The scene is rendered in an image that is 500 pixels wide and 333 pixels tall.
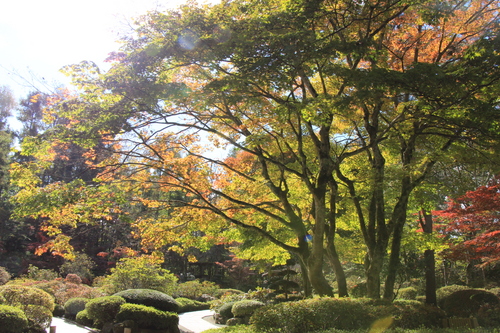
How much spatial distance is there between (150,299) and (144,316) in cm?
96

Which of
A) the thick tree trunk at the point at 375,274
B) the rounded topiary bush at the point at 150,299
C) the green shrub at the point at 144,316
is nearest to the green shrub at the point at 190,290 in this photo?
the rounded topiary bush at the point at 150,299

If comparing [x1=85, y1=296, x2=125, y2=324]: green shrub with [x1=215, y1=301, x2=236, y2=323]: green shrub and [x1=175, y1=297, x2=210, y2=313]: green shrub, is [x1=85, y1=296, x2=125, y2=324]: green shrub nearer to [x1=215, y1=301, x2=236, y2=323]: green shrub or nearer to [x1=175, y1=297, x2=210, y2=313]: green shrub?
[x1=215, y1=301, x2=236, y2=323]: green shrub

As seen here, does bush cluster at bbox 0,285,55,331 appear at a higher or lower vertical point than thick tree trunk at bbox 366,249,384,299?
lower

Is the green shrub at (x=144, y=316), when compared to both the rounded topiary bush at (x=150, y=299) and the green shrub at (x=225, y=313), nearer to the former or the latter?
the rounded topiary bush at (x=150, y=299)

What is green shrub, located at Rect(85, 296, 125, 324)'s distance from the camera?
9938mm

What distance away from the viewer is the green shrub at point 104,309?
32.6ft

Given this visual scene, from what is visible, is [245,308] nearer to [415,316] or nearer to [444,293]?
[444,293]

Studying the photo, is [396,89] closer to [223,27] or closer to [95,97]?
[223,27]

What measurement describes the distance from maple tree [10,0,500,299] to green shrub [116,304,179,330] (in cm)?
190

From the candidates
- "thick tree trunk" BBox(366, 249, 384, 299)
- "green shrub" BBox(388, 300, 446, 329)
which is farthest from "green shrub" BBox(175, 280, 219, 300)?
"green shrub" BBox(388, 300, 446, 329)

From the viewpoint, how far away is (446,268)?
19094 mm

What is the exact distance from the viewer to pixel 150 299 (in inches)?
408

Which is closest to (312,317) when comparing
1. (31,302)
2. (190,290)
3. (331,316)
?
(331,316)

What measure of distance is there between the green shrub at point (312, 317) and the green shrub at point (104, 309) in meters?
5.31
